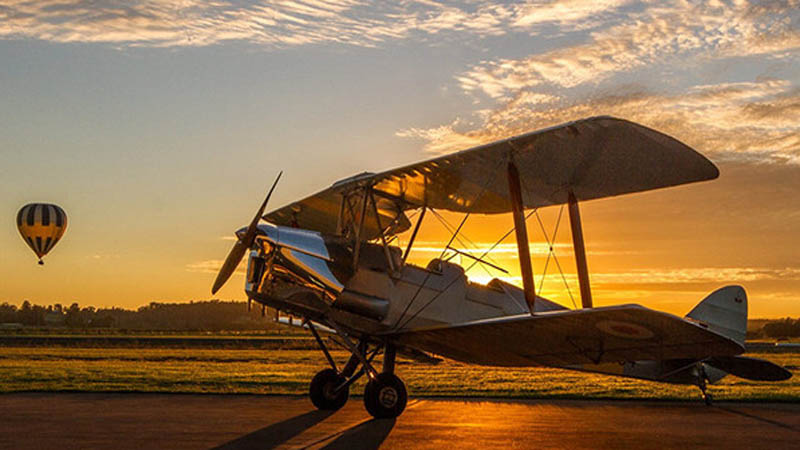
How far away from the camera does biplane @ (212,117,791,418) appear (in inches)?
454

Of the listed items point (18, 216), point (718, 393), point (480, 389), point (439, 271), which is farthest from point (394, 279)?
point (18, 216)

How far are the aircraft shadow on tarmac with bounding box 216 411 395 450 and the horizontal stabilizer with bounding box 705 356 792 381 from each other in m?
7.02

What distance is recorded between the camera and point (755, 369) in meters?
15.2

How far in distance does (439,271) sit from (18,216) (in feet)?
134

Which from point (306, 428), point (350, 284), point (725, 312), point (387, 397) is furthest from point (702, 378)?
point (306, 428)

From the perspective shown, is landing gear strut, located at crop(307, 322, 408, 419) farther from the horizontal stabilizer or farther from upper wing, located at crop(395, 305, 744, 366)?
the horizontal stabilizer

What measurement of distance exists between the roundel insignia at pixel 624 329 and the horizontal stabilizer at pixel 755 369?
5.42 m

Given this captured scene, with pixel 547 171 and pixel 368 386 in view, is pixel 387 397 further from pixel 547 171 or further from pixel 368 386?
pixel 547 171

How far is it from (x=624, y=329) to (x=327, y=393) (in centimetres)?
589

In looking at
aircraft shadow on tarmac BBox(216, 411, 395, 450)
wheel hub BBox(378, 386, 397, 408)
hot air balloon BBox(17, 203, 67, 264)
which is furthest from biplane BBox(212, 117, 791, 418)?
hot air balloon BBox(17, 203, 67, 264)

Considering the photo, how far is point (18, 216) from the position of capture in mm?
47906

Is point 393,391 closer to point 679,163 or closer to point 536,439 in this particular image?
point 536,439

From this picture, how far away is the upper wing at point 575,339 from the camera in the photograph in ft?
33.4

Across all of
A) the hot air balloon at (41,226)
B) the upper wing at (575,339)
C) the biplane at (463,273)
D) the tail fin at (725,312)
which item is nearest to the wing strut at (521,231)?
the biplane at (463,273)
